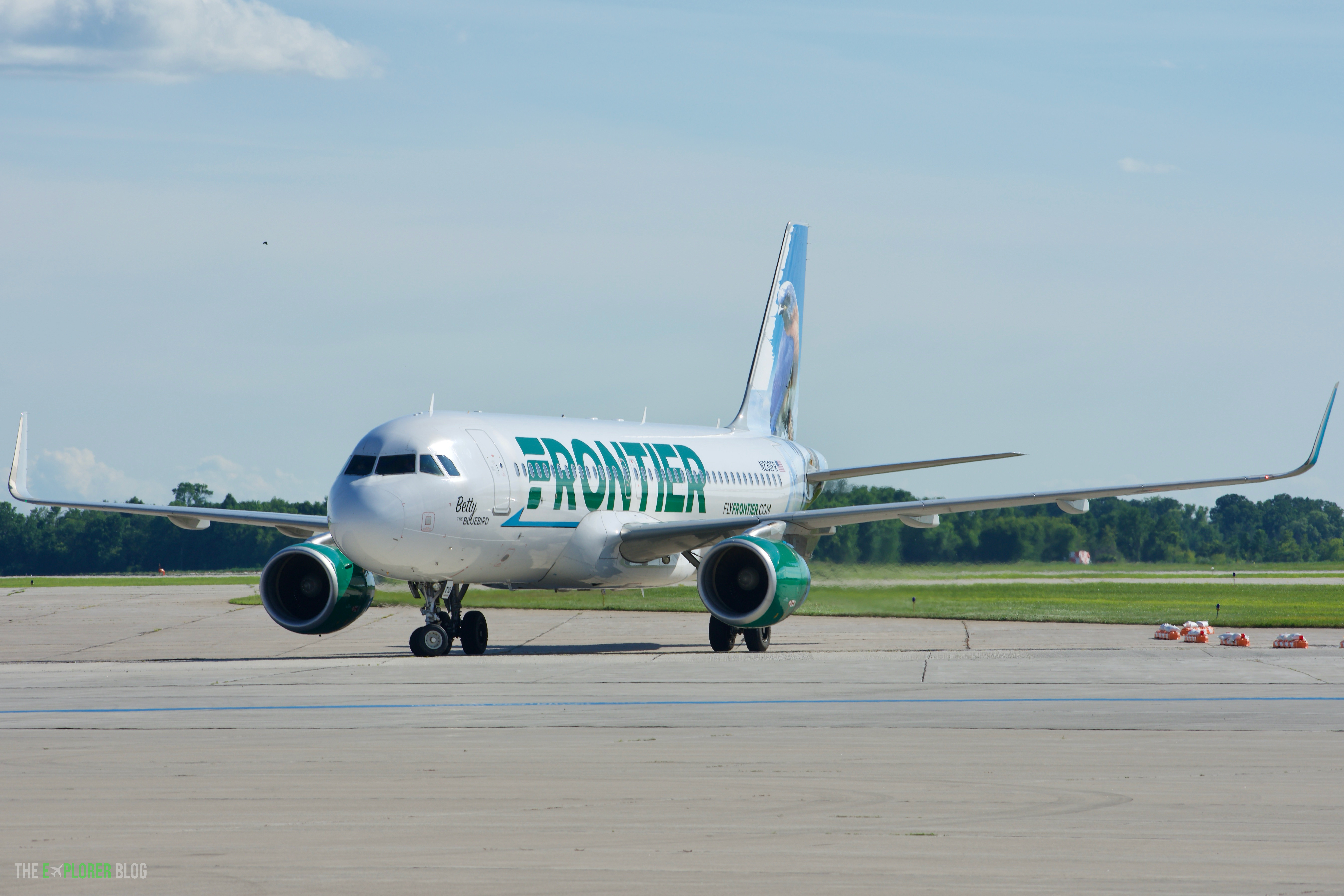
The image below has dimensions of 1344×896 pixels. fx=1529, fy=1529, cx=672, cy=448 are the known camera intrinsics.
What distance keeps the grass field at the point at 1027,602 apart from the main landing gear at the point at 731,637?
278 cm

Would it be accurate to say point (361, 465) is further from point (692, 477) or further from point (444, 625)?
point (692, 477)

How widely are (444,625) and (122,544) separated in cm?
A: 8493

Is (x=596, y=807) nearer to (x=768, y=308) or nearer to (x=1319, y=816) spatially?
(x=1319, y=816)

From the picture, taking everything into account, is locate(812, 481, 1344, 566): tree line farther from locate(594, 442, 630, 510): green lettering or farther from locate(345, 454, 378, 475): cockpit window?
locate(345, 454, 378, 475): cockpit window

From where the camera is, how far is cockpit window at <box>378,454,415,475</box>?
69.8ft

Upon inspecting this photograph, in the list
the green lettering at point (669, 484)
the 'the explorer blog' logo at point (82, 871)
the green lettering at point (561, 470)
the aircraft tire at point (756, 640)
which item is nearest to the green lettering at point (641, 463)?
the green lettering at point (669, 484)

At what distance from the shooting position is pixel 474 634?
2292 centimetres

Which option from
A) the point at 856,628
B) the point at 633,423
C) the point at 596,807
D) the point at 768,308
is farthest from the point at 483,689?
the point at 768,308

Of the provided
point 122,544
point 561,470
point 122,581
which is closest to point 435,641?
point 561,470

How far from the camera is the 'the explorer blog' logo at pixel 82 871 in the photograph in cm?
674

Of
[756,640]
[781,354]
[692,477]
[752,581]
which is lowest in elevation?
[756,640]

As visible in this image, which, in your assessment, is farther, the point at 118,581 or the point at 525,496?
the point at 118,581

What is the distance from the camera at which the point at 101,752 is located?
11.2 metres

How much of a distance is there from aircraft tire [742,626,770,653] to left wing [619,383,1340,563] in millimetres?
1623
